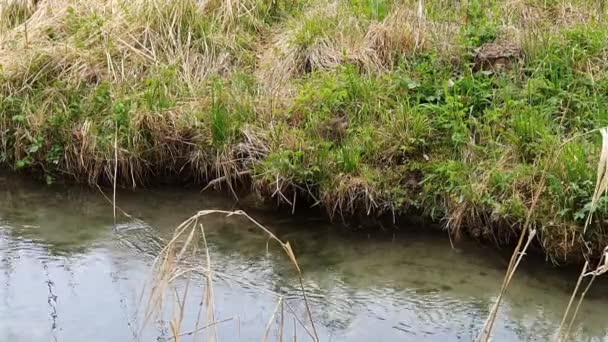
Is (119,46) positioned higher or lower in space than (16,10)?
lower

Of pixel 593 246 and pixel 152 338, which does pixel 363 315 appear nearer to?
pixel 152 338

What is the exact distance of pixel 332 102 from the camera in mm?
5809

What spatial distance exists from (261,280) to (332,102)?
1572mm

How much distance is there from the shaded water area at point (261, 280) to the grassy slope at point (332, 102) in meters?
0.26

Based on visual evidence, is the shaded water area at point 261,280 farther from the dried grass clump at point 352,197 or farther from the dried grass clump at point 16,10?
the dried grass clump at point 16,10

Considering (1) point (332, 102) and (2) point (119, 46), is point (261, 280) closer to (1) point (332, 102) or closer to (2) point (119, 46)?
(1) point (332, 102)

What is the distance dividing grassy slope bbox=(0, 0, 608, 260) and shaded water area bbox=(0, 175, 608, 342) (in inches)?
10.4

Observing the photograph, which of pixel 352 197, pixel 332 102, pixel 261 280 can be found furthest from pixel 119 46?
pixel 261 280

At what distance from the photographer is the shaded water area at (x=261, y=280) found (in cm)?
418

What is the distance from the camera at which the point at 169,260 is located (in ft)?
8.04

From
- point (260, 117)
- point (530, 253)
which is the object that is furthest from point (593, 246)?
point (260, 117)

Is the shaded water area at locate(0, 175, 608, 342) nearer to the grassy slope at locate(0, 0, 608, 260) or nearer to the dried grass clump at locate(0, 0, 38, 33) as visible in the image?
the grassy slope at locate(0, 0, 608, 260)

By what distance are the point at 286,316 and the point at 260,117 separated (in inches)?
75.0

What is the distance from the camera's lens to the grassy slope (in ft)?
17.0
